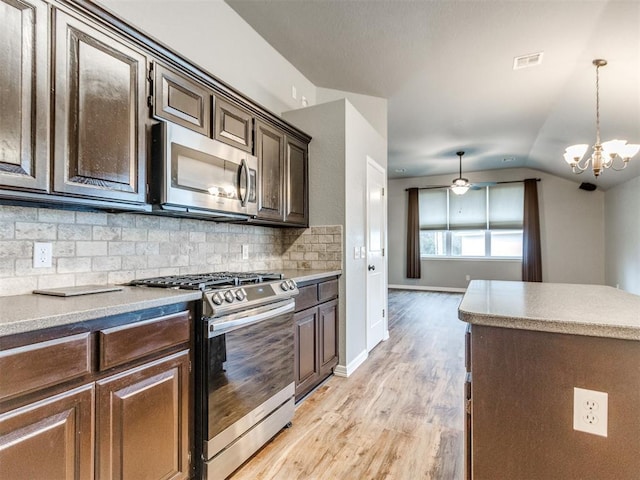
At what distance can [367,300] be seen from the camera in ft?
11.8

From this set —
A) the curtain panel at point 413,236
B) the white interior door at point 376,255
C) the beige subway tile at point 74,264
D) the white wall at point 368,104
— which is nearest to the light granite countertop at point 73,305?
the beige subway tile at point 74,264

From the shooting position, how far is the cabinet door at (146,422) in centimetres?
123

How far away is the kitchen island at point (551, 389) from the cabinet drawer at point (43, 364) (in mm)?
1329

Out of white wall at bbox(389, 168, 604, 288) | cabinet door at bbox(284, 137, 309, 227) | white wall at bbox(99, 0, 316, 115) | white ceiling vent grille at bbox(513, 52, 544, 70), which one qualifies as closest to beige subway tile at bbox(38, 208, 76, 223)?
white wall at bbox(99, 0, 316, 115)

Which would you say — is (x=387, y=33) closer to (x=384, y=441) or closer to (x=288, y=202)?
(x=288, y=202)

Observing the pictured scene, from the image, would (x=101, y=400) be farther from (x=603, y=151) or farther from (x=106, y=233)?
(x=603, y=151)

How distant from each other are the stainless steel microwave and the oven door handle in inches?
27.6

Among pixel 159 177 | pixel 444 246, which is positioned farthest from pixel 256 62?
pixel 444 246

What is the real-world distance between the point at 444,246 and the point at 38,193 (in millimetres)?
8485

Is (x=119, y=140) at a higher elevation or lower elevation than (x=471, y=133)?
lower

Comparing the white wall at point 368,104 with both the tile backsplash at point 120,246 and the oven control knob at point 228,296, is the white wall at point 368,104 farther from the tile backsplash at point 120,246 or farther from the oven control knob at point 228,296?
the oven control knob at point 228,296

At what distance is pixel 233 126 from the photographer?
2357 millimetres

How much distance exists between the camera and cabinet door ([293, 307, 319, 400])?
2451mm

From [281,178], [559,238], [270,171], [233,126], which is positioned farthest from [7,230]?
[559,238]
